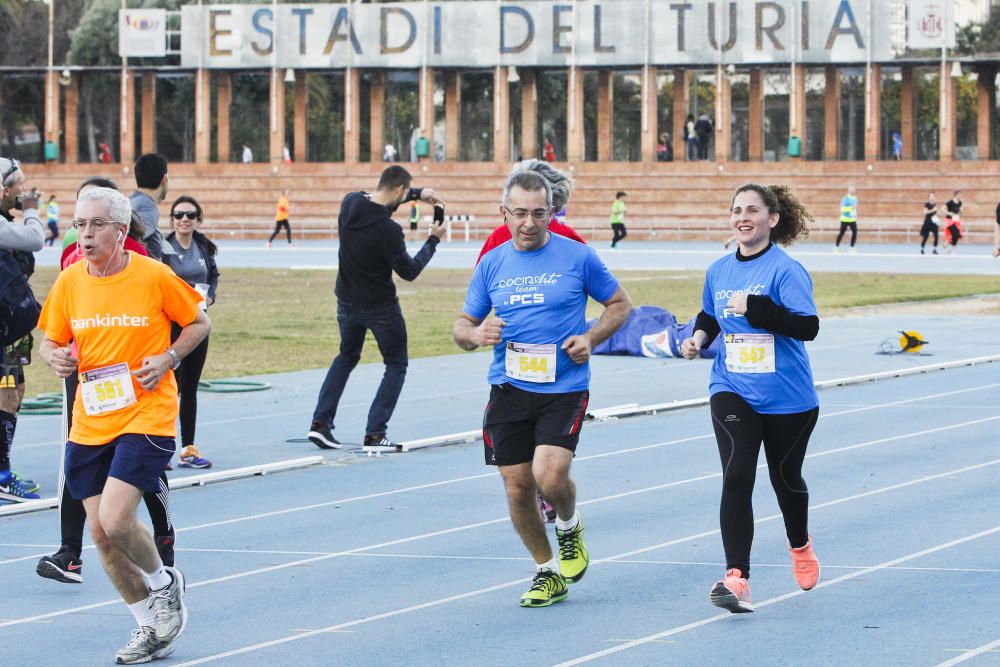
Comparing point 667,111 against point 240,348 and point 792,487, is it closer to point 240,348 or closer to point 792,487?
point 240,348

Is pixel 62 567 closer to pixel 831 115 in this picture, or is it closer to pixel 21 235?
pixel 21 235

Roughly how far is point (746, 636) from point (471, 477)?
4.40 meters

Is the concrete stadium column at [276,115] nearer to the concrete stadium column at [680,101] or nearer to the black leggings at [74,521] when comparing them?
the concrete stadium column at [680,101]

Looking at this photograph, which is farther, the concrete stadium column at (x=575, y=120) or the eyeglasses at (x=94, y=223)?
the concrete stadium column at (x=575, y=120)

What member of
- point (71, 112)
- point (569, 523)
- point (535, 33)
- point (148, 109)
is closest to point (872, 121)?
point (535, 33)

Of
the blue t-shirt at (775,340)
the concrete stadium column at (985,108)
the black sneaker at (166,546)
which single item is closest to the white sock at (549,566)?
the blue t-shirt at (775,340)

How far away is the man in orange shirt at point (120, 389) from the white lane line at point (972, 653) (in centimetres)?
271

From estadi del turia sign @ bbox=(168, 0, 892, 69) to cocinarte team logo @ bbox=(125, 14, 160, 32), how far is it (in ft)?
3.78

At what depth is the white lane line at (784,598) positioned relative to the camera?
246 inches

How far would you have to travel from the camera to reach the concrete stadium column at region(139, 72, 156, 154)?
225 ft

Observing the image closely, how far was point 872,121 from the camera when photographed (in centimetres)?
6234

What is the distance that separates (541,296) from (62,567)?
2.38m

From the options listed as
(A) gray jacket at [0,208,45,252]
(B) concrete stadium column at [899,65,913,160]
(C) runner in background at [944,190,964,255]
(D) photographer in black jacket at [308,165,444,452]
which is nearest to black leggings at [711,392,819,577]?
(A) gray jacket at [0,208,45,252]

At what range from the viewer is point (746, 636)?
6.52 m
